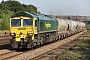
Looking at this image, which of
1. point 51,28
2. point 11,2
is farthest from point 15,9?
point 51,28

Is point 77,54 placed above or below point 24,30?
below

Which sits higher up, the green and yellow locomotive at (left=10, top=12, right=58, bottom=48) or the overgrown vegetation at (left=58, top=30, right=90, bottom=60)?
the green and yellow locomotive at (left=10, top=12, right=58, bottom=48)

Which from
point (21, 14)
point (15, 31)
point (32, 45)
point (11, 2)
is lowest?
point (32, 45)

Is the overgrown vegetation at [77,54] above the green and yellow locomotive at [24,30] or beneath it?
beneath

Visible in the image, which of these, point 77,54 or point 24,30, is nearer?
point 77,54

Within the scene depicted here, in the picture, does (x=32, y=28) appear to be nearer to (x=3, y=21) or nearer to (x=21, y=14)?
(x=21, y=14)

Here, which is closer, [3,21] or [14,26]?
[14,26]

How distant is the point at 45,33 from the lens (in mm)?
25047

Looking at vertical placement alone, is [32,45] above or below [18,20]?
below

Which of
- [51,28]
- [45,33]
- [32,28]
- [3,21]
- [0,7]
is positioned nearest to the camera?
[32,28]

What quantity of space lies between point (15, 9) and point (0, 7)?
11.7 m

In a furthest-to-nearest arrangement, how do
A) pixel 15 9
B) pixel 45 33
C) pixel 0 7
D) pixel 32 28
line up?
pixel 15 9, pixel 0 7, pixel 45 33, pixel 32 28

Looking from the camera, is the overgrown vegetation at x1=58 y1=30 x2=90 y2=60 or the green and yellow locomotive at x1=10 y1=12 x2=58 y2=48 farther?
the green and yellow locomotive at x1=10 y1=12 x2=58 y2=48

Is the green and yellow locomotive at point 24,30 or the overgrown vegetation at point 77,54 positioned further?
the green and yellow locomotive at point 24,30
